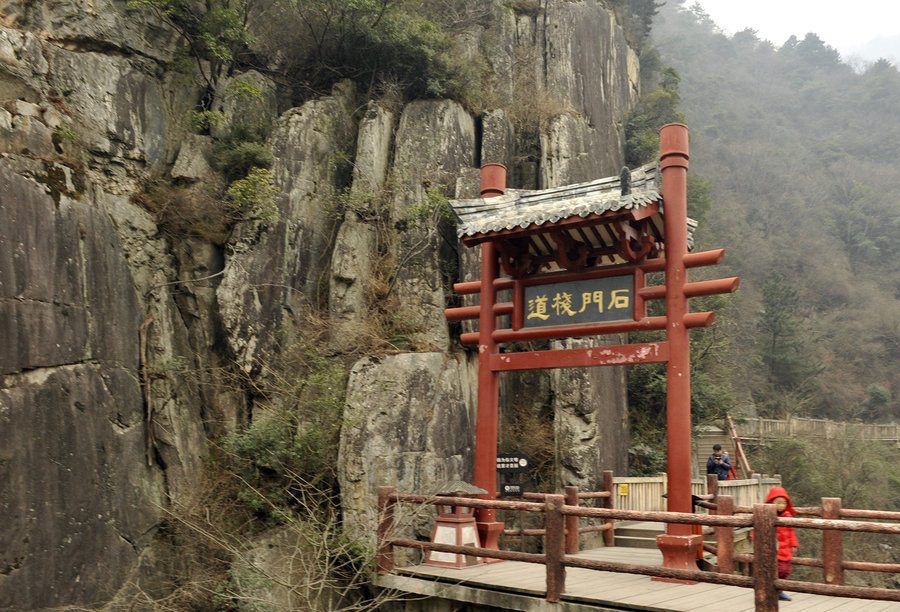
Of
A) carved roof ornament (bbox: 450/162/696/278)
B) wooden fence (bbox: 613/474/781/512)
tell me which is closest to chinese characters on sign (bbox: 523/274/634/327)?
carved roof ornament (bbox: 450/162/696/278)

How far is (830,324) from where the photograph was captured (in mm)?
35062

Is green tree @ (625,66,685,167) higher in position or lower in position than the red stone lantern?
higher

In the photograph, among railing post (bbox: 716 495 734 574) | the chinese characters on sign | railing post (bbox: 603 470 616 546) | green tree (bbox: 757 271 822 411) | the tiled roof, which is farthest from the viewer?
green tree (bbox: 757 271 822 411)

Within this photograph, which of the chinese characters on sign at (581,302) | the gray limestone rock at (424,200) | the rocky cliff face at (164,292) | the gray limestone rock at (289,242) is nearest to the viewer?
the chinese characters on sign at (581,302)

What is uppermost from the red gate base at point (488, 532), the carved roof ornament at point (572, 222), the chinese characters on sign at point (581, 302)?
the carved roof ornament at point (572, 222)

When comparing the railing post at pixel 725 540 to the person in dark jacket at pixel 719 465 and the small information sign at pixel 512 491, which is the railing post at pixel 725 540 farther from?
the person in dark jacket at pixel 719 465

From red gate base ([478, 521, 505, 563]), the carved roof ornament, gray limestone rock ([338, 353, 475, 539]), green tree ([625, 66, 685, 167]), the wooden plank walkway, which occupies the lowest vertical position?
the wooden plank walkway

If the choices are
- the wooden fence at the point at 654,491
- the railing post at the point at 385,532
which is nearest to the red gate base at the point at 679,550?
the railing post at the point at 385,532

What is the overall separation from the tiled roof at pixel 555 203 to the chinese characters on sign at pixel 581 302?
1.04 meters

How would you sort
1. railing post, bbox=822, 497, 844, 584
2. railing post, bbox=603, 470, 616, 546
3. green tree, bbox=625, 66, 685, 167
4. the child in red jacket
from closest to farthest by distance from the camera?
1. the child in red jacket
2. railing post, bbox=822, 497, 844, 584
3. railing post, bbox=603, 470, 616, 546
4. green tree, bbox=625, 66, 685, 167

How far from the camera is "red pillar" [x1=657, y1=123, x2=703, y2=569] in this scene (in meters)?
7.02

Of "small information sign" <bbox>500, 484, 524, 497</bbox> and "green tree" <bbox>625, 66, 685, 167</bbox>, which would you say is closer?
"small information sign" <bbox>500, 484, 524, 497</bbox>

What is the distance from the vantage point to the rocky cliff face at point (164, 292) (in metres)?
8.61

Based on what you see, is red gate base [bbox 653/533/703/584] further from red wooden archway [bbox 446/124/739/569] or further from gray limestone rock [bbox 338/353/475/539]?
gray limestone rock [bbox 338/353/475/539]
